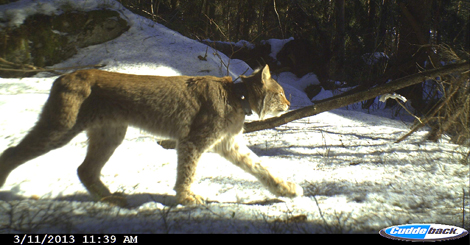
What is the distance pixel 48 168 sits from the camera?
329 centimetres

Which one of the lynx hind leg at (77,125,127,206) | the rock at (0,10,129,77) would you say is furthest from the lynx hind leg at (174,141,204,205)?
the rock at (0,10,129,77)

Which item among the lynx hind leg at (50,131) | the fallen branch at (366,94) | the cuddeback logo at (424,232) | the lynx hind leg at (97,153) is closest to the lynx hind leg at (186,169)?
the lynx hind leg at (97,153)

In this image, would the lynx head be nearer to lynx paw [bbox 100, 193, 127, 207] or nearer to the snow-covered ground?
the snow-covered ground

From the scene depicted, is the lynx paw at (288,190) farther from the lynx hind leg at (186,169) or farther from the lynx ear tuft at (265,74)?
the lynx ear tuft at (265,74)

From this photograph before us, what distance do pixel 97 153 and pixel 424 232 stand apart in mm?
3030

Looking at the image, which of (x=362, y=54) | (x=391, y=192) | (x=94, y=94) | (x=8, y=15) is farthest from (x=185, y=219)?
(x=362, y=54)

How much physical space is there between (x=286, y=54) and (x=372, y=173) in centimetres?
891

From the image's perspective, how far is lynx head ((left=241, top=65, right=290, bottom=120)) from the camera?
136 inches

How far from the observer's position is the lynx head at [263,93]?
3.46m

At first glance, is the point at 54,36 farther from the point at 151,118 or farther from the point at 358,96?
the point at 358,96

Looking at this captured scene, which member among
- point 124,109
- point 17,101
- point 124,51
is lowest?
point 17,101

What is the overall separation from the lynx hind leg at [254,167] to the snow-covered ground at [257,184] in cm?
A: 9

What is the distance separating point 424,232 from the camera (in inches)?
83.7

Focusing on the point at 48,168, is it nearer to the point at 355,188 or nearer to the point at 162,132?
the point at 162,132
